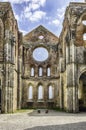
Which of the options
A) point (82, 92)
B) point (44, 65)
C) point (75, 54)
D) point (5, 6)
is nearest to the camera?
point (75, 54)

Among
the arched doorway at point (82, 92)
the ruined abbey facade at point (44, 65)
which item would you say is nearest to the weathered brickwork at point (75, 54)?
the ruined abbey facade at point (44, 65)

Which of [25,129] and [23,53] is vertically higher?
[23,53]

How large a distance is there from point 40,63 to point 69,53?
13625mm

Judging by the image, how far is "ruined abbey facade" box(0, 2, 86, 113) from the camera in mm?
27312

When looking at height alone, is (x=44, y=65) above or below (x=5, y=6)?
below

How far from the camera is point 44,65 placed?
4159cm

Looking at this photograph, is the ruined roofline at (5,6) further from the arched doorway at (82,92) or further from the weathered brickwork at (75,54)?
the arched doorway at (82,92)

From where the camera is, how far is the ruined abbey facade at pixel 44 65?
1075 inches

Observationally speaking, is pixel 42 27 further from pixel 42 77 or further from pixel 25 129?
pixel 25 129

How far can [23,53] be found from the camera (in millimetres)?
41312

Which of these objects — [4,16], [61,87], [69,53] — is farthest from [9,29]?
[61,87]

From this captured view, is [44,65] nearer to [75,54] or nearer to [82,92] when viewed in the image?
[82,92]

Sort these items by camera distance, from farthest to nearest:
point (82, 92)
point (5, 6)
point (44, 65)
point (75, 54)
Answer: point (44, 65)
point (82, 92)
point (5, 6)
point (75, 54)

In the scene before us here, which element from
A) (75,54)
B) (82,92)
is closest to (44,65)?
(82,92)
